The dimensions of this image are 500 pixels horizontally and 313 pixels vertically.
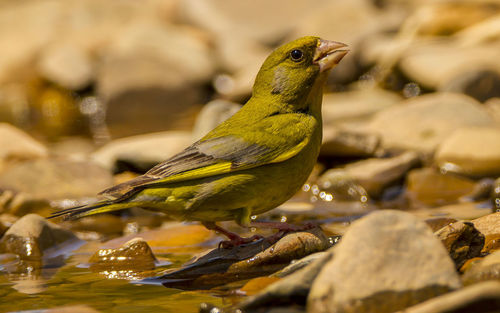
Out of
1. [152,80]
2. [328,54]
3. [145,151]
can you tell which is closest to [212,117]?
[145,151]

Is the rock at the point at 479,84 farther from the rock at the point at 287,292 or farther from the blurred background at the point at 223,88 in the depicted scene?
the rock at the point at 287,292

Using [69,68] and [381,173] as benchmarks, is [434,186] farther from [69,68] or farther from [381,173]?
[69,68]

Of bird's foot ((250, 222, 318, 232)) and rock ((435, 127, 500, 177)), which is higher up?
rock ((435, 127, 500, 177))

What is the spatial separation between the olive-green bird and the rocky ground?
0.35 meters

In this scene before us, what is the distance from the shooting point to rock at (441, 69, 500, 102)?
10734 millimetres

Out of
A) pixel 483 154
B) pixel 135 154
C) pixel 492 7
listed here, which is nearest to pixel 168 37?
pixel 492 7

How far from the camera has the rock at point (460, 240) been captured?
15.4 feet

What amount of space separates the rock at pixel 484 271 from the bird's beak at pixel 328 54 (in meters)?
1.74

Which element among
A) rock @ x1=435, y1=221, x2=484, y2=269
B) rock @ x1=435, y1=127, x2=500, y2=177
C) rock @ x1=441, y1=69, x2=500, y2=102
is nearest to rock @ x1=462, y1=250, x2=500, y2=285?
rock @ x1=435, y1=221, x2=484, y2=269

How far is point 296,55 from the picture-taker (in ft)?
18.0

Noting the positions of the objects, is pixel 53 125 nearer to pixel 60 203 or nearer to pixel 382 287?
pixel 60 203

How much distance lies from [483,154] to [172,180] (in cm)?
404

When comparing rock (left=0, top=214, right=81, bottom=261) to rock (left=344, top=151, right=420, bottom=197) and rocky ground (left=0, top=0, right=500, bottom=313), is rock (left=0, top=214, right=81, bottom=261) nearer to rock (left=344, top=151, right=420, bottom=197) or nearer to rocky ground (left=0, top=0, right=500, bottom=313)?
rocky ground (left=0, top=0, right=500, bottom=313)

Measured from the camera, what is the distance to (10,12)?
17.8m
